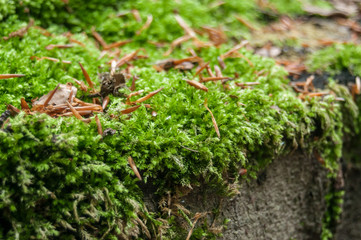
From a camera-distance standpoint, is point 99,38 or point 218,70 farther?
point 99,38

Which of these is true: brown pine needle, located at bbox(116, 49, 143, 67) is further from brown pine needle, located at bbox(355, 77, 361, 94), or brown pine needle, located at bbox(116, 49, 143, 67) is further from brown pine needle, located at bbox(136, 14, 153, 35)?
brown pine needle, located at bbox(355, 77, 361, 94)

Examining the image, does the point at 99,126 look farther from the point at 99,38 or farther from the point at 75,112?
the point at 99,38

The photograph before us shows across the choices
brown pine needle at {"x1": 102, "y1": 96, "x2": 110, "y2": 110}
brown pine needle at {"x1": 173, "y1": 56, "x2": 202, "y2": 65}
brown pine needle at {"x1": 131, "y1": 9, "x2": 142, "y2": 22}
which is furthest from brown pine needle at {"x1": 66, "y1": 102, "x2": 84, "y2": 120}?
brown pine needle at {"x1": 131, "y1": 9, "x2": 142, "y2": 22}

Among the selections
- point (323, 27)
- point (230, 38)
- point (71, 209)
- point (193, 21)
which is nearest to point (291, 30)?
point (323, 27)

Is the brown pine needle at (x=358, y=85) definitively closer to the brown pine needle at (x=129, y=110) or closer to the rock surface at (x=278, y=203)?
the rock surface at (x=278, y=203)

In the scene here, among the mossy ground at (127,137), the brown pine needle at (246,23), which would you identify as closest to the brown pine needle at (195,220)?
the mossy ground at (127,137)

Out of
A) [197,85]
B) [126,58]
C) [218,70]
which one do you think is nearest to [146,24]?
[126,58]

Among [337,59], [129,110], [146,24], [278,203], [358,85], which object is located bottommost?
[278,203]

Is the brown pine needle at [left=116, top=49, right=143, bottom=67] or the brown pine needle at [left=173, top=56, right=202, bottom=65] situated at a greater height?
the brown pine needle at [left=116, top=49, right=143, bottom=67]
